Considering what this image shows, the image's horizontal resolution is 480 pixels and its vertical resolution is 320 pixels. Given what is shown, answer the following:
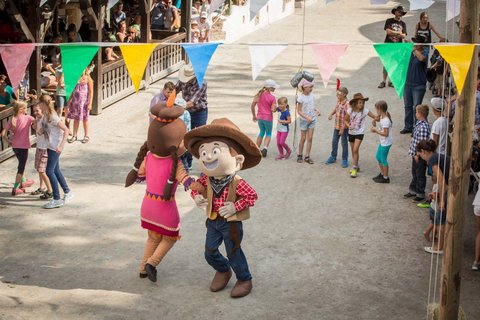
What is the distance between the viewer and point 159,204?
870 cm

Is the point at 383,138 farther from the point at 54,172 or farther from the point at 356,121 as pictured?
the point at 54,172

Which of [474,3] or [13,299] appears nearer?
[474,3]

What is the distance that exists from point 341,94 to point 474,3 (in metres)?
5.29

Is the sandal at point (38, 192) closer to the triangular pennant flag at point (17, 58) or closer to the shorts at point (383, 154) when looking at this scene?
the triangular pennant flag at point (17, 58)

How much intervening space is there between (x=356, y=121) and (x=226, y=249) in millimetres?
4464

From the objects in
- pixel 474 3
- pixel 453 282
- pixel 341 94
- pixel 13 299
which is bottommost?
pixel 13 299

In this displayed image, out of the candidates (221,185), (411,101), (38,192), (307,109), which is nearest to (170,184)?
(221,185)

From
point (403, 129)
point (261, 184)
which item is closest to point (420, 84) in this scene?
point (403, 129)

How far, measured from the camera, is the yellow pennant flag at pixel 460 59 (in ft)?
23.8

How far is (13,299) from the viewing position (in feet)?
27.4

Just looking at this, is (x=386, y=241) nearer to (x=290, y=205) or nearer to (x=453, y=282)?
(x=290, y=205)

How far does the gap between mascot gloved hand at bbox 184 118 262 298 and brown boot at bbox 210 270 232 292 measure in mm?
10

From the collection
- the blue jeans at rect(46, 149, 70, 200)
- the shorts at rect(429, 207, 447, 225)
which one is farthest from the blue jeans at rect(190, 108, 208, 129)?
the shorts at rect(429, 207, 447, 225)

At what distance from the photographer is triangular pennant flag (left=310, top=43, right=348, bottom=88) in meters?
8.36
